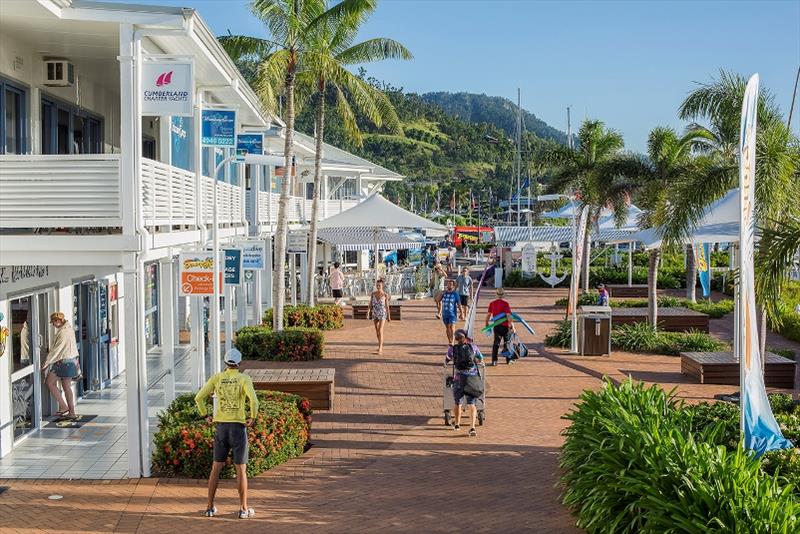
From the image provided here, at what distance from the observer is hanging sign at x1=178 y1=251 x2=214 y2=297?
1288cm

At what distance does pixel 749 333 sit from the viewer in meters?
9.22

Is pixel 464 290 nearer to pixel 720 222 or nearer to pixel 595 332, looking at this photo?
pixel 595 332

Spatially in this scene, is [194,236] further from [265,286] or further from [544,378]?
[265,286]

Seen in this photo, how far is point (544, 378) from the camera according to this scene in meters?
18.1

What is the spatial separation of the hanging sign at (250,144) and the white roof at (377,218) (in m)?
5.78

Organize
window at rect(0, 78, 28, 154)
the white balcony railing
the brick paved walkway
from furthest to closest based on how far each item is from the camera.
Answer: window at rect(0, 78, 28, 154) < the white balcony railing < the brick paved walkway

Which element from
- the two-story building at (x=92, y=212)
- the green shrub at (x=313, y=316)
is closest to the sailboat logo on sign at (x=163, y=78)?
the two-story building at (x=92, y=212)

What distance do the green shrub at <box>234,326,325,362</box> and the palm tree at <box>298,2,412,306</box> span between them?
685cm

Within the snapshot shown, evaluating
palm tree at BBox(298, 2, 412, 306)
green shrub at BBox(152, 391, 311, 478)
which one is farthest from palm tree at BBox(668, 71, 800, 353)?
palm tree at BBox(298, 2, 412, 306)

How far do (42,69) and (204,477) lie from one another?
628 centimetres

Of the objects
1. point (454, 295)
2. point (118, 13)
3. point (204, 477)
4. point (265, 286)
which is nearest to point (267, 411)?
point (204, 477)

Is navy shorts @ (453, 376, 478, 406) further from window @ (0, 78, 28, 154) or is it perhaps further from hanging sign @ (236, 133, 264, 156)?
hanging sign @ (236, 133, 264, 156)

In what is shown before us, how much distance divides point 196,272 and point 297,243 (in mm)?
14168

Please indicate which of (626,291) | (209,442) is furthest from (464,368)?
(626,291)
